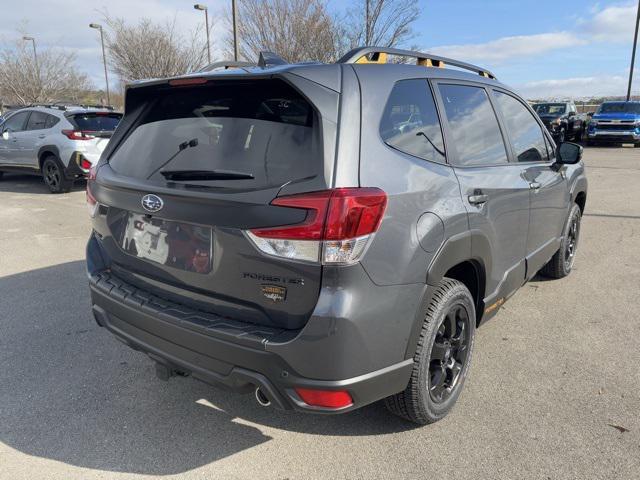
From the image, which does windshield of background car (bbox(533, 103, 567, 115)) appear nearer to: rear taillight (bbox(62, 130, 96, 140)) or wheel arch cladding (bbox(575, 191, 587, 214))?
wheel arch cladding (bbox(575, 191, 587, 214))

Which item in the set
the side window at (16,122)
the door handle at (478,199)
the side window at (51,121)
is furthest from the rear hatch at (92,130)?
the door handle at (478,199)

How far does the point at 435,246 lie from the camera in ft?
7.76

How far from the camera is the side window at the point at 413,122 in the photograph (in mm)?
2307

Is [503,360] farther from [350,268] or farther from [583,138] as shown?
[583,138]

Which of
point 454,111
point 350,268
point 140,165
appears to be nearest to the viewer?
point 350,268

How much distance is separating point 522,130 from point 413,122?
1669mm

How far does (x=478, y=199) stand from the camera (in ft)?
9.16

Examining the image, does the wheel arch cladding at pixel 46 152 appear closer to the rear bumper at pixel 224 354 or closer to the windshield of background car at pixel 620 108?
the rear bumper at pixel 224 354

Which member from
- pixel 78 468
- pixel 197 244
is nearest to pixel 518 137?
pixel 197 244

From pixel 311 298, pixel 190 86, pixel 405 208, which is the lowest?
pixel 311 298

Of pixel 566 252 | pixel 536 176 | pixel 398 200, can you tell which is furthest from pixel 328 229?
pixel 566 252

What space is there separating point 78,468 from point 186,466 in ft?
1.70

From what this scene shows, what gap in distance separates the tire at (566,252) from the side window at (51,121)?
31.6ft

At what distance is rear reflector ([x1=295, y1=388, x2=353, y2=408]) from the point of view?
6.82 ft
